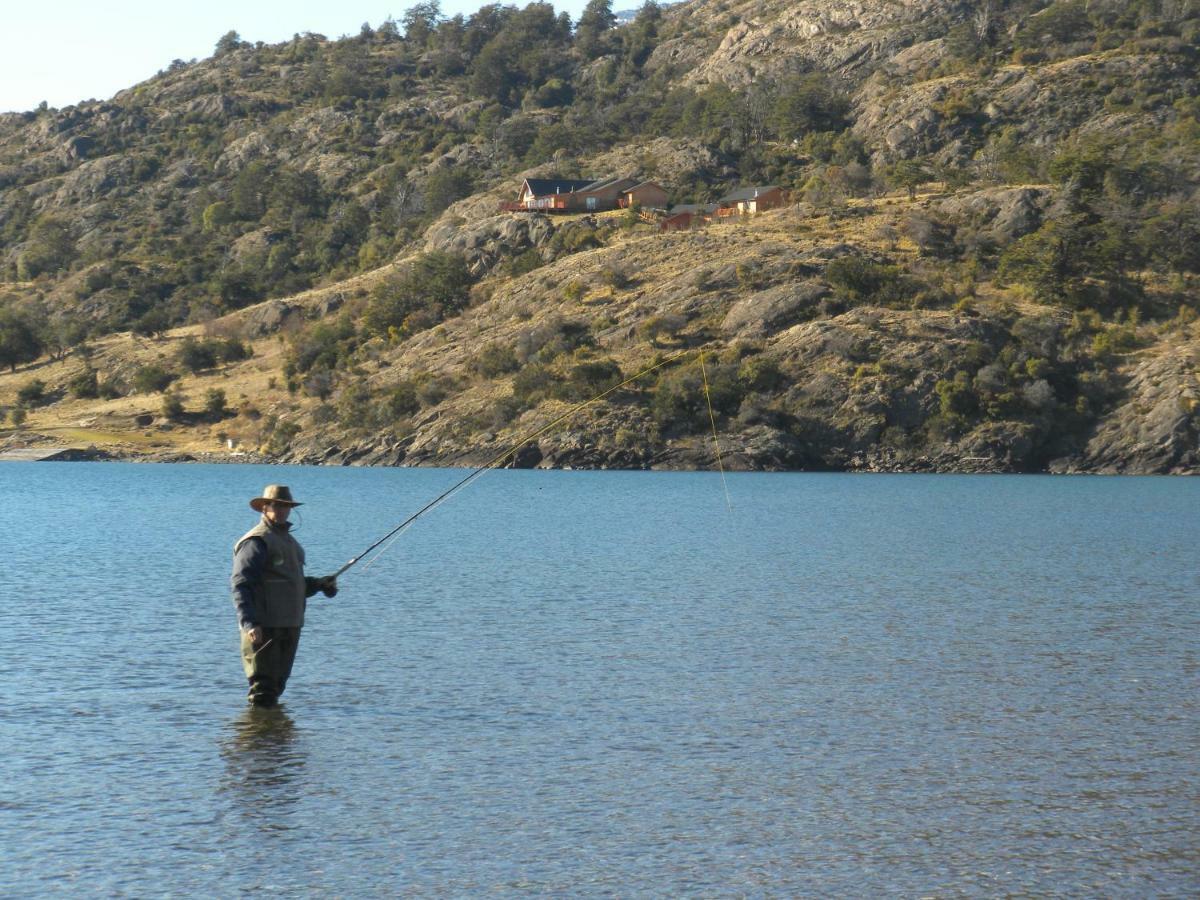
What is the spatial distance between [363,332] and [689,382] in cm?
3678

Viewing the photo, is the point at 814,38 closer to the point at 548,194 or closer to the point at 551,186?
the point at 551,186

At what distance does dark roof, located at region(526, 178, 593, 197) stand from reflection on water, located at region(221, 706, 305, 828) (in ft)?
373

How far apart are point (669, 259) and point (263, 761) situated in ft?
299

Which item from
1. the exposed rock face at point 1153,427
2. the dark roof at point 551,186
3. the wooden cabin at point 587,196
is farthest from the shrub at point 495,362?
the exposed rock face at point 1153,427

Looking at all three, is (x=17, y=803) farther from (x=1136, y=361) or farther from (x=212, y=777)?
(x=1136, y=361)

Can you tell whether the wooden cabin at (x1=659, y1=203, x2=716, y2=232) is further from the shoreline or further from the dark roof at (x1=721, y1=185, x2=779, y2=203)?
the shoreline

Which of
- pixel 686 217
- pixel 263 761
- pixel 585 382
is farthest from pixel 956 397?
pixel 263 761

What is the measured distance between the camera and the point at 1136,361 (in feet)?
279

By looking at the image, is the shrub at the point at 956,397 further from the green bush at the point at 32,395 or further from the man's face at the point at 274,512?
the man's face at the point at 274,512

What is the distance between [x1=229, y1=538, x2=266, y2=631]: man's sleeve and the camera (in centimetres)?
1432

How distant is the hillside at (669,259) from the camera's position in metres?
84.1

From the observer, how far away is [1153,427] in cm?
7969

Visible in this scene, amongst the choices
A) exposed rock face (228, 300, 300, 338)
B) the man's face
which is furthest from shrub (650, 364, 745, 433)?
the man's face

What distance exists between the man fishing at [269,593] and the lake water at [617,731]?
21.1 inches
